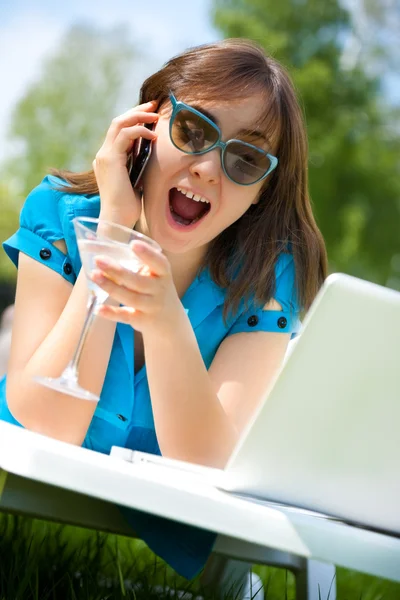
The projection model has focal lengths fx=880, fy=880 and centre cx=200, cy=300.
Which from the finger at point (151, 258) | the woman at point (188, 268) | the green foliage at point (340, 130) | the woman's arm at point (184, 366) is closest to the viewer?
the finger at point (151, 258)

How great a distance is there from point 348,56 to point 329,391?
29.6 metres

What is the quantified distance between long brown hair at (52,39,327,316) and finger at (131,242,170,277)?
95 cm

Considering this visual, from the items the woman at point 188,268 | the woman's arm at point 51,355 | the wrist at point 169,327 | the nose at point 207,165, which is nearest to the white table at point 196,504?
the wrist at point 169,327

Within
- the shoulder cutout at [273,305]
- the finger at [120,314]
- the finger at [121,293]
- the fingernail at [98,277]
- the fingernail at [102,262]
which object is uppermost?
the fingernail at [102,262]

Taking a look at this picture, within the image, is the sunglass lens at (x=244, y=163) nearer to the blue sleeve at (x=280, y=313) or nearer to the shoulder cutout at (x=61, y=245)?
the blue sleeve at (x=280, y=313)

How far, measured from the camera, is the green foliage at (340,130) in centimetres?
2773

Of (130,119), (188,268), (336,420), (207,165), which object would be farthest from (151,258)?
(188,268)

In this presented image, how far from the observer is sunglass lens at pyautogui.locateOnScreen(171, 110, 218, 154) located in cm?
245

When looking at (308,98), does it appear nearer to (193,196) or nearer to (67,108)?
(67,108)

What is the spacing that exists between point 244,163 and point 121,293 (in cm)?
88

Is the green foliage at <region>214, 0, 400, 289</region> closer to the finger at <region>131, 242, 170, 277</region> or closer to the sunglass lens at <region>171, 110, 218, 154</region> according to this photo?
the sunglass lens at <region>171, 110, 218, 154</region>

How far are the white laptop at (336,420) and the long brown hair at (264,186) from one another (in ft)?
3.89

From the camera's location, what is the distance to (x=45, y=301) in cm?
250

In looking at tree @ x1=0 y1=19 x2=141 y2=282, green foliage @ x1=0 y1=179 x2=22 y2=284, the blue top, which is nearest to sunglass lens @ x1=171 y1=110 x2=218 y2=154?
the blue top
